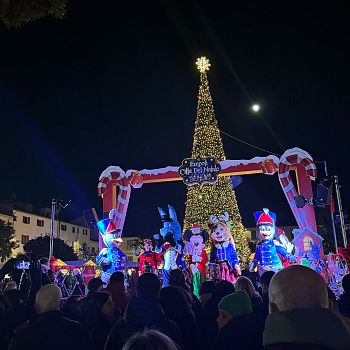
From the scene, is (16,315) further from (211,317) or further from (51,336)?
(211,317)

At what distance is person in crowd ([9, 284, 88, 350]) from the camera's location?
3334mm

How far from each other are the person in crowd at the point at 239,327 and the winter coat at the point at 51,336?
1191 mm

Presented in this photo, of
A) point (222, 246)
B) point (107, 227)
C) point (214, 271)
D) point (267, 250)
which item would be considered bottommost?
point (214, 271)

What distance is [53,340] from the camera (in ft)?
11.0

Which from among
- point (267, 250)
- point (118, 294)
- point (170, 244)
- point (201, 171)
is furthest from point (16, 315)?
point (201, 171)

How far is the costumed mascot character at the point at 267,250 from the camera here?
500 inches

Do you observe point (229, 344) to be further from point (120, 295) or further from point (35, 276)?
point (35, 276)

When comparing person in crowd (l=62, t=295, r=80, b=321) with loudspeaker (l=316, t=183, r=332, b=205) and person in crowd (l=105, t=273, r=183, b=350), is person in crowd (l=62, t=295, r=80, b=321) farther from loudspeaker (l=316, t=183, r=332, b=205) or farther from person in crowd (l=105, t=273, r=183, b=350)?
loudspeaker (l=316, t=183, r=332, b=205)

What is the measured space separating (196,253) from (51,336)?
1138 centimetres

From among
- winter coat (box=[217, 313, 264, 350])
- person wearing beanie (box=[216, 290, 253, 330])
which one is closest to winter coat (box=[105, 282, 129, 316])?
person wearing beanie (box=[216, 290, 253, 330])

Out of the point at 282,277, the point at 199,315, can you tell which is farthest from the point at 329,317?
the point at 199,315

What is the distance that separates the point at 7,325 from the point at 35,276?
2051 mm

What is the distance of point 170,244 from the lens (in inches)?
609

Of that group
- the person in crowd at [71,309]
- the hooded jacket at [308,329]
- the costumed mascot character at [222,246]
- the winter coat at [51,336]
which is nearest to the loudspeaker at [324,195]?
the costumed mascot character at [222,246]
